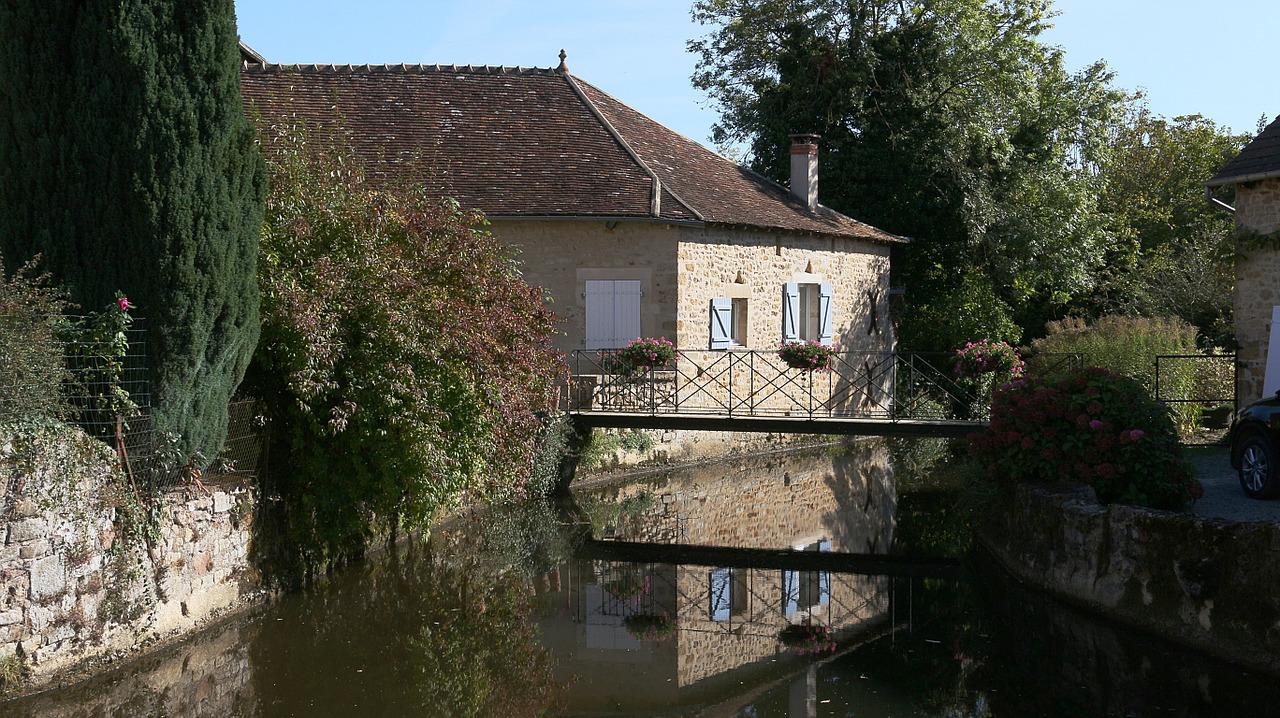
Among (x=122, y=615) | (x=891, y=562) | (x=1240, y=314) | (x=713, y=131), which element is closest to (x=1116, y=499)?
(x=891, y=562)

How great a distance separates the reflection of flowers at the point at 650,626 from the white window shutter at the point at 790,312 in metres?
10.1

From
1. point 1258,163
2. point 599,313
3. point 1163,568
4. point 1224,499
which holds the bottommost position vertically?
point 1163,568

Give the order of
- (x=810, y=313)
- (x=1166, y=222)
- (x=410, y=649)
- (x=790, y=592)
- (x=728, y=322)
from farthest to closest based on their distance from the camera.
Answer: (x=1166, y=222) → (x=810, y=313) → (x=728, y=322) → (x=790, y=592) → (x=410, y=649)

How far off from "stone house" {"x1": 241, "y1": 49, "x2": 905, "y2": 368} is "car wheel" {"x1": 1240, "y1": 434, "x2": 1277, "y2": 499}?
7.50m

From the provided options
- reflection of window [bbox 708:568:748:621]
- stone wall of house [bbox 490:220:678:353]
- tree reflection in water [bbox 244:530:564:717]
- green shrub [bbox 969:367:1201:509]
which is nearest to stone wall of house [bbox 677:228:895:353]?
stone wall of house [bbox 490:220:678:353]

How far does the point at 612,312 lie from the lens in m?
17.2

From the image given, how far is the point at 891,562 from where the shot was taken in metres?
12.2

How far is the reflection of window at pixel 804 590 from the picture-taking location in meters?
10.4

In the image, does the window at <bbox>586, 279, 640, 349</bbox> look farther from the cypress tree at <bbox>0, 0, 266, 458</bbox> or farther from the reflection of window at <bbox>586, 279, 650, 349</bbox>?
the cypress tree at <bbox>0, 0, 266, 458</bbox>

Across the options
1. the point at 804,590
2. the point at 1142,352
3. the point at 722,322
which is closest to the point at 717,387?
the point at 722,322

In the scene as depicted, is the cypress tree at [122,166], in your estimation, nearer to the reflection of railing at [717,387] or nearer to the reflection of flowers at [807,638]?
the reflection of flowers at [807,638]

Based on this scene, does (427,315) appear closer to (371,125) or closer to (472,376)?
(472,376)

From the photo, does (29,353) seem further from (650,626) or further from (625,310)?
(625,310)

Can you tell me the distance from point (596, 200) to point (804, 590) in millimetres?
7654
